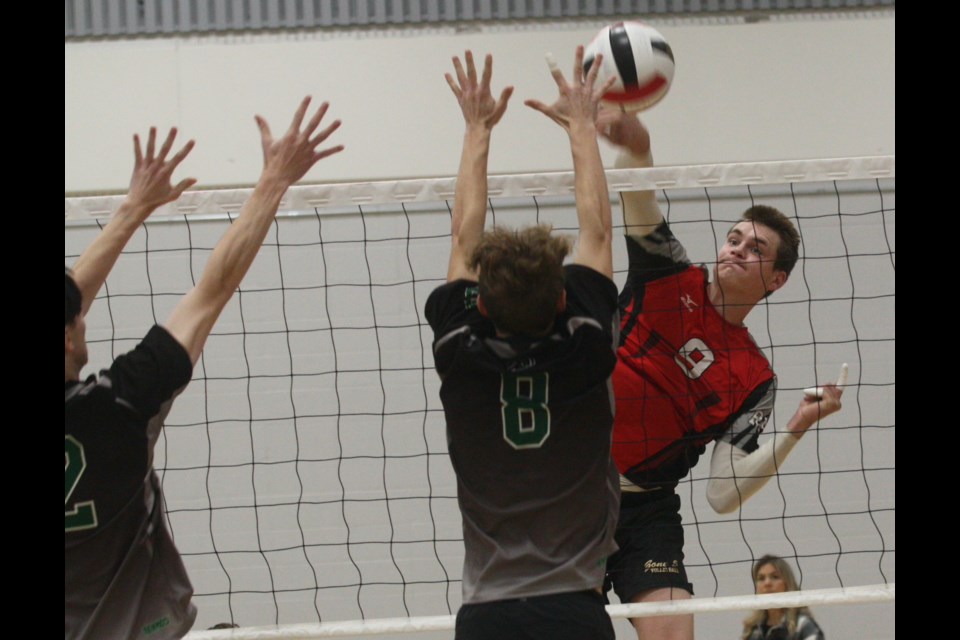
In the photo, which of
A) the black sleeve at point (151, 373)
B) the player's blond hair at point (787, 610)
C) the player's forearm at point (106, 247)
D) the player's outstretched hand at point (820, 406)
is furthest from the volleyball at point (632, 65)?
the player's blond hair at point (787, 610)

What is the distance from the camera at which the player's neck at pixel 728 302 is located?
14.4ft

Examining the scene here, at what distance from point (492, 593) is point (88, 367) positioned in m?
4.78

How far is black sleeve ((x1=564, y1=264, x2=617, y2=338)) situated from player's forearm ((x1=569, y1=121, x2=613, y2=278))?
0.06m

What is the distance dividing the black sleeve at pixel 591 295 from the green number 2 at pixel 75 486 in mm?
1348

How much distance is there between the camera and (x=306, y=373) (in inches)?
264

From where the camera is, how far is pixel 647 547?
13.3 ft

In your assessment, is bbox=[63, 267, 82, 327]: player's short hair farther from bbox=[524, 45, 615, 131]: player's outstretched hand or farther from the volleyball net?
the volleyball net

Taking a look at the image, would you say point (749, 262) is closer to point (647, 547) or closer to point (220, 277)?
point (647, 547)

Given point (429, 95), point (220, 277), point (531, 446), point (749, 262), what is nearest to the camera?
point (531, 446)

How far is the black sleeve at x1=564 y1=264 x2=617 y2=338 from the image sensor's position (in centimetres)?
294

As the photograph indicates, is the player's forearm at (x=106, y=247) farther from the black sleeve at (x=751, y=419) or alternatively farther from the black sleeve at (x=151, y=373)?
the black sleeve at (x=751, y=419)

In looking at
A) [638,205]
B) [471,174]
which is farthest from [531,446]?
[638,205]

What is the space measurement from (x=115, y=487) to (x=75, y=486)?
A: 0.33 feet

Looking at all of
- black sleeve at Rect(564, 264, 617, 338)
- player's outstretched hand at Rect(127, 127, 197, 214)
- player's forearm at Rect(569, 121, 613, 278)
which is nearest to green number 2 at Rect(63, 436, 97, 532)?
player's outstretched hand at Rect(127, 127, 197, 214)
